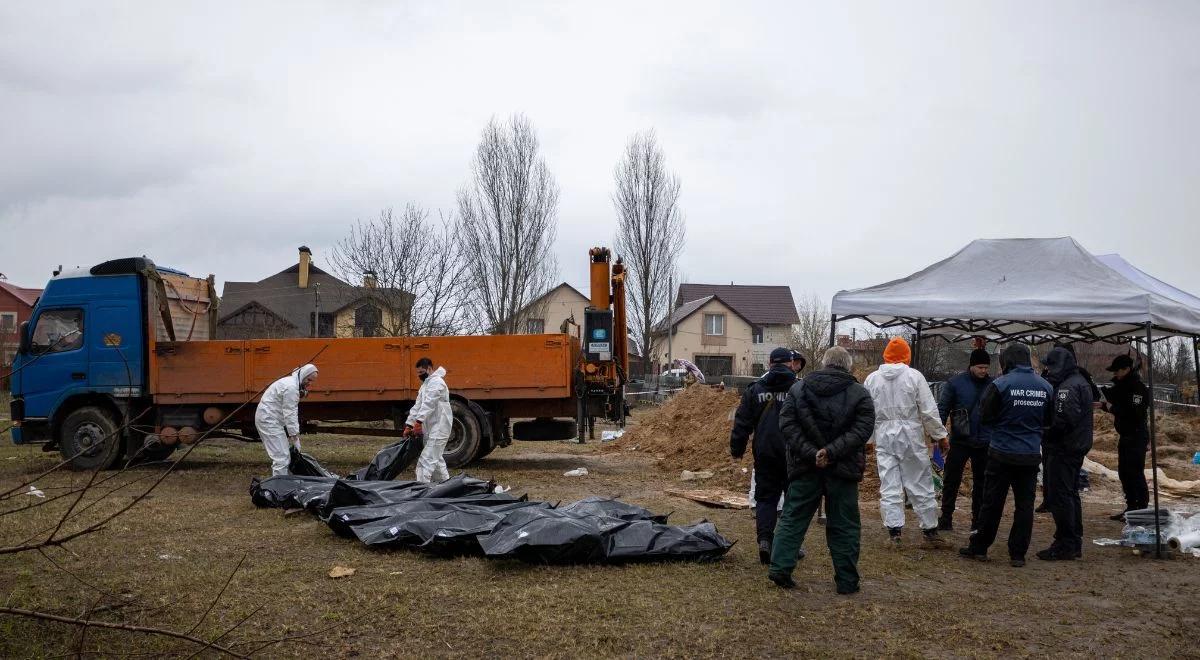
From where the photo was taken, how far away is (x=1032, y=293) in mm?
8922

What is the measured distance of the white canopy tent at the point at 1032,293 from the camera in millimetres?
8148

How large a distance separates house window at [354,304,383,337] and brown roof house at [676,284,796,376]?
27.9 m

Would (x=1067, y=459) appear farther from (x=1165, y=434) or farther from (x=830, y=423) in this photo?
(x=1165, y=434)

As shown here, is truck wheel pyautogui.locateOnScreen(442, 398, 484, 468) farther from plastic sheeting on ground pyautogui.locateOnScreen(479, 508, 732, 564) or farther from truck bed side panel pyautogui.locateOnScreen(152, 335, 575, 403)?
plastic sheeting on ground pyautogui.locateOnScreen(479, 508, 732, 564)

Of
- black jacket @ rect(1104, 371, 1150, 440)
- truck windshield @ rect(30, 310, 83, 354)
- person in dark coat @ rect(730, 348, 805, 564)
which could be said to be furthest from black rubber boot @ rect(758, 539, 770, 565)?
truck windshield @ rect(30, 310, 83, 354)

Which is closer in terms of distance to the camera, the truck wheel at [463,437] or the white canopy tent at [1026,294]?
the white canopy tent at [1026,294]

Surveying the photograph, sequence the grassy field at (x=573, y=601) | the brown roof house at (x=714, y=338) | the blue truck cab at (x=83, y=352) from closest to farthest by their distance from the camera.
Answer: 1. the grassy field at (x=573, y=601)
2. the blue truck cab at (x=83, y=352)
3. the brown roof house at (x=714, y=338)

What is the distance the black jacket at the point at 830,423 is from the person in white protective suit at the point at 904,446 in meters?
1.79

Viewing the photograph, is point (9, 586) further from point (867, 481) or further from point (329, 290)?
point (329, 290)

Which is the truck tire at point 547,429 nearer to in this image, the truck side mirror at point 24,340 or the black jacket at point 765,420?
the black jacket at point 765,420

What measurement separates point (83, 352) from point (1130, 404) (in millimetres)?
13618

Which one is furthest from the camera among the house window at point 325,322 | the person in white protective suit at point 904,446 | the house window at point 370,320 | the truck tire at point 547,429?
the house window at point 325,322

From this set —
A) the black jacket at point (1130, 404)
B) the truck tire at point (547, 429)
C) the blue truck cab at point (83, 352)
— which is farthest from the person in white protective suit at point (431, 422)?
the black jacket at point (1130, 404)

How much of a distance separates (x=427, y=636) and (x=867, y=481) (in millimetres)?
7722
